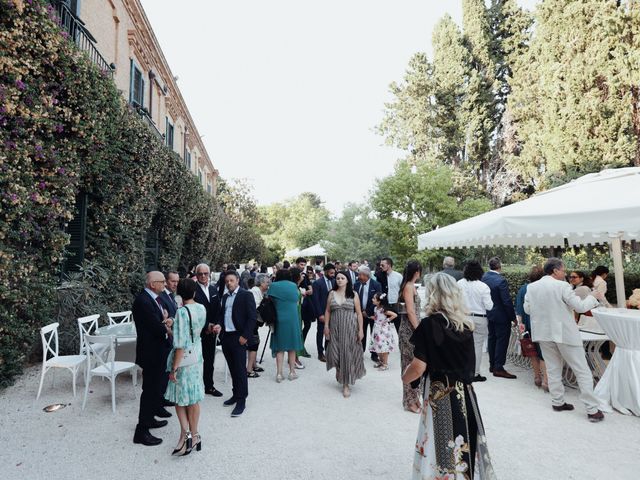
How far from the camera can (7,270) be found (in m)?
5.25

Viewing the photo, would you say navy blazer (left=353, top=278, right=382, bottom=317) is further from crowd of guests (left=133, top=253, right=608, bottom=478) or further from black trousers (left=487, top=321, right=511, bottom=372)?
black trousers (left=487, top=321, right=511, bottom=372)

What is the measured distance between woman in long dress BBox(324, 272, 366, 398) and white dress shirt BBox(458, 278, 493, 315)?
1.75 meters

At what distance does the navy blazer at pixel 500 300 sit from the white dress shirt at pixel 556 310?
4.44 feet

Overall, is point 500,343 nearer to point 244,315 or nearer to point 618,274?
point 618,274

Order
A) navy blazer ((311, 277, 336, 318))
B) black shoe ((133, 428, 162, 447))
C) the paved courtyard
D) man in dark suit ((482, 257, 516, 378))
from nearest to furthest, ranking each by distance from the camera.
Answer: the paved courtyard < black shoe ((133, 428, 162, 447)) < man in dark suit ((482, 257, 516, 378)) < navy blazer ((311, 277, 336, 318))

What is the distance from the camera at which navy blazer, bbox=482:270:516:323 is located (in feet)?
21.1

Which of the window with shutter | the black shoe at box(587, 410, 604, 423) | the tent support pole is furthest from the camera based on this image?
the window with shutter

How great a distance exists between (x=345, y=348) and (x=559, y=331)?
2761 millimetres

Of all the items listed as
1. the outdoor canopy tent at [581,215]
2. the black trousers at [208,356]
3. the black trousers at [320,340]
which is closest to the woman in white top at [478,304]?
the outdoor canopy tent at [581,215]

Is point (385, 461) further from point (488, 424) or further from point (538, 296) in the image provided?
point (538, 296)

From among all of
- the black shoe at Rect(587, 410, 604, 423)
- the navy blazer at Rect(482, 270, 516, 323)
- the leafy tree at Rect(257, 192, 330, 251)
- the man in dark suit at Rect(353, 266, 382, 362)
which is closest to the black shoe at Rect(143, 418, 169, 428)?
the man in dark suit at Rect(353, 266, 382, 362)

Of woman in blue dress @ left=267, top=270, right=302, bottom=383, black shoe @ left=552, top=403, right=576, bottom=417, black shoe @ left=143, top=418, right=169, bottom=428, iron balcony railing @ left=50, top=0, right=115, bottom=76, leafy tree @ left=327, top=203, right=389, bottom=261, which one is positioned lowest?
black shoe @ left=552, top=403, right=576, bottom=417

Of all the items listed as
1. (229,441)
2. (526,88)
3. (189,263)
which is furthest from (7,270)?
(526,88)

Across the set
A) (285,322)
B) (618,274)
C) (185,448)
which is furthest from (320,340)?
(618,274)
